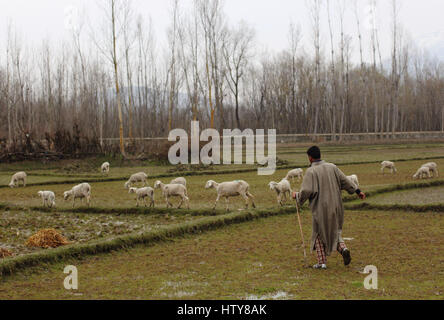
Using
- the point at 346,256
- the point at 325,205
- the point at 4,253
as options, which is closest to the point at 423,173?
the point at 325,205

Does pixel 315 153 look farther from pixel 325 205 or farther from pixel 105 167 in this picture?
pixel 105 167

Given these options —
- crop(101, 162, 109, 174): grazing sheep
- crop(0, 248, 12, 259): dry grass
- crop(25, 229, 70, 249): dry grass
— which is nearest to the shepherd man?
crop(25, 229, 70, 249): dry grass

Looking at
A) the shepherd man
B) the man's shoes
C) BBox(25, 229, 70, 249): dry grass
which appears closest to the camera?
the man's shoes

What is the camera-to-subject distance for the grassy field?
257 inches

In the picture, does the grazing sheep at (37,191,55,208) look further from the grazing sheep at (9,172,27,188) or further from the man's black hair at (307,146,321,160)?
the man's black hair at (307,146,321,160)

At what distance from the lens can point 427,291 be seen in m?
6.14

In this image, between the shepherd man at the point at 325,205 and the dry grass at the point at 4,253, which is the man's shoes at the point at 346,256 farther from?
the dry grass at the point at 4,253

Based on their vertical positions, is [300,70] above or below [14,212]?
above

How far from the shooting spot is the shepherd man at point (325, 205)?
7.70 meters

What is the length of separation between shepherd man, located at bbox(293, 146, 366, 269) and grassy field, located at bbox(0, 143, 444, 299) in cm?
34

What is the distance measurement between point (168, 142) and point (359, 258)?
90.6 ft

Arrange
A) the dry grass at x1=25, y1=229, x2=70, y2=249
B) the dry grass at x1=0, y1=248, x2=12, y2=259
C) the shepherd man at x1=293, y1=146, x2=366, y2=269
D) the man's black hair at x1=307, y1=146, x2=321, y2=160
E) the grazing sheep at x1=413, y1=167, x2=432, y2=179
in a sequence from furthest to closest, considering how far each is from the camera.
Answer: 1. the grazing sheep at x1=413, y1=167, x2=432, y2=179
2. the dry grass at x1=25, y1=229, x2=70, y2=249
3. the dry grass at x1=0, y1=248, x2=12, y2=259
4. the man's black hair at x1=307, y1=146, x2=321, y2=160
5. the shepherd man at x1=293, y1=146, x2=366, y2=269
